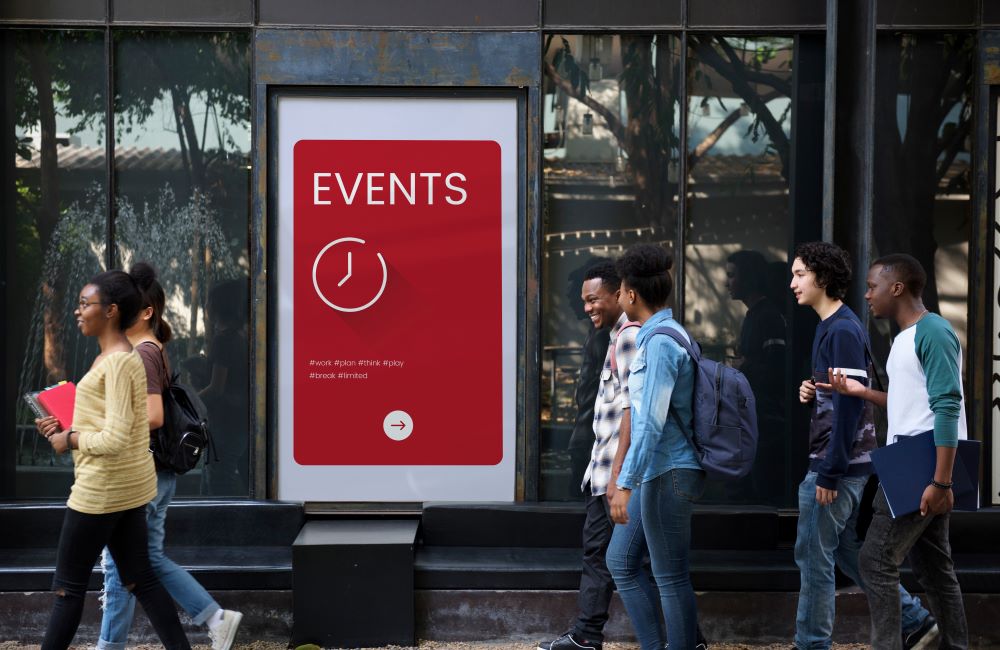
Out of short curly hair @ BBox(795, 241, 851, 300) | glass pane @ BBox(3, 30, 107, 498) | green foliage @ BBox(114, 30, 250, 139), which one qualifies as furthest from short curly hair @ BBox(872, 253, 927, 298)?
glass pane @ BBox(3, 30, 107, 498)

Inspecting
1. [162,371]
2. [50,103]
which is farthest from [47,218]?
[162,371]

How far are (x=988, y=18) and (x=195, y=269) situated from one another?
5.12m

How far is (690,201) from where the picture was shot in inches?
279

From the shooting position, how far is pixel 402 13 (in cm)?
693

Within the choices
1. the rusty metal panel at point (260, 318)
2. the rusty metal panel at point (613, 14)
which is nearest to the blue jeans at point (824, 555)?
the rusty metal panel at point (613, 14)

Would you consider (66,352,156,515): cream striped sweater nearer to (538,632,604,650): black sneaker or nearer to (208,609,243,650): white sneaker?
(208,609,243,650): white sneaker

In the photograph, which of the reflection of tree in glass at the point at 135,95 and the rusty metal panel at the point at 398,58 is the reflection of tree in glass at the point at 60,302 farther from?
the rusty metal panel at the point at 398,58

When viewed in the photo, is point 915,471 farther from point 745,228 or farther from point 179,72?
point 179,72

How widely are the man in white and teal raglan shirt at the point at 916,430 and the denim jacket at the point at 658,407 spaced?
28.9 inches

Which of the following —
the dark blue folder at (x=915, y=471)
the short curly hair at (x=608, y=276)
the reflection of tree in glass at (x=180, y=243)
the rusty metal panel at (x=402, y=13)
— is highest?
the rusty metal panel at (x=402, y=13)

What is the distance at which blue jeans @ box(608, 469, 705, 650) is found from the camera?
4812 millimetres

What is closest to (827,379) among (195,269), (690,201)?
(690,201)

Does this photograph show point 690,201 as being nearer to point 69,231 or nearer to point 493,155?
point 493,155

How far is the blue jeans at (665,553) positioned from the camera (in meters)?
4.81
